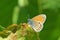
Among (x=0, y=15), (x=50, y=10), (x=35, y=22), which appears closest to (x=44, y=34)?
(x=50, y=10)

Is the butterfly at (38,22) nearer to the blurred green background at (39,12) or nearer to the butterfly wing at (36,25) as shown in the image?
the butterfly wing at (36,25)

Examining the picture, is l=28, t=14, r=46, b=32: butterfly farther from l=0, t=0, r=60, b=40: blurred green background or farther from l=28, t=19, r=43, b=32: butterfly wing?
l=0, t=0, r=60, b=40: blurred green background

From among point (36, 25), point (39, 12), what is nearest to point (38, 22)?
point (36, 25)

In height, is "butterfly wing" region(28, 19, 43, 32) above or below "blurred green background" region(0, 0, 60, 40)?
below

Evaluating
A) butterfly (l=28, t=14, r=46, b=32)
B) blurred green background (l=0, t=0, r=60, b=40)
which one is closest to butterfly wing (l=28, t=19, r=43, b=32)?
butterfly (l=28, t=14, r=46, b=32)

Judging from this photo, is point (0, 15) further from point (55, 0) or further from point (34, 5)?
point (55, 0)

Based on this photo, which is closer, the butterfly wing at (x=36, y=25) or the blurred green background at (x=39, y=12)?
the butterfly wing at (x=36, y=25)

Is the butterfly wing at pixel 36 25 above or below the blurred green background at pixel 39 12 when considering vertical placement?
below

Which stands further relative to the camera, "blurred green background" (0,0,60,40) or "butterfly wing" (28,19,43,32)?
"blurred green background" (0,0,60,40)

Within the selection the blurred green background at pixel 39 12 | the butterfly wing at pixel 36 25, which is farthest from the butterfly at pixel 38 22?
the blurred green background at pixel 39 12
